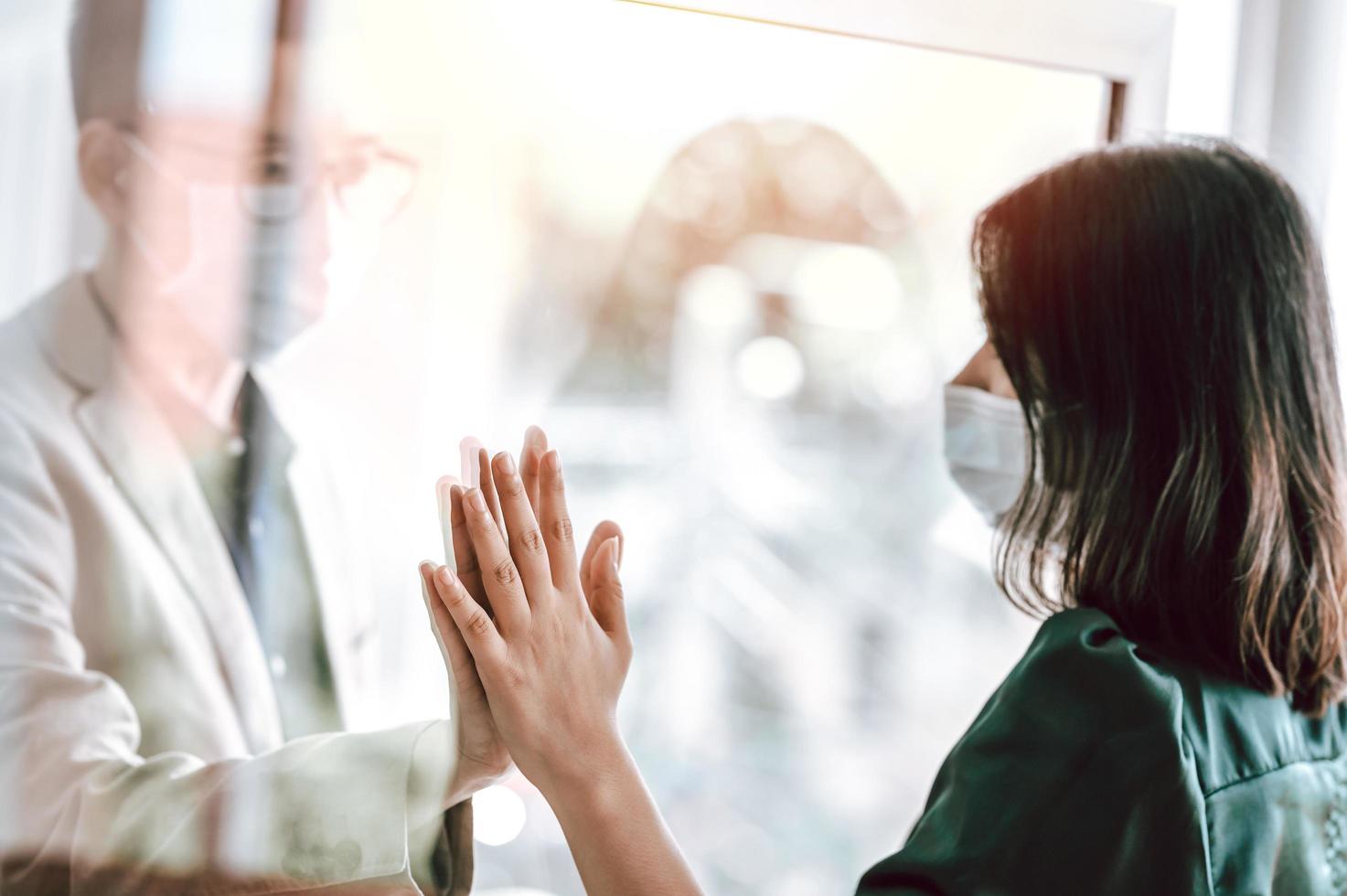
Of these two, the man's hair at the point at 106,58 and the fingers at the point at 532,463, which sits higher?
the man's hair at the point at 106,58

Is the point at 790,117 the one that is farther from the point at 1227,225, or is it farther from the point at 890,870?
the point at 890,870

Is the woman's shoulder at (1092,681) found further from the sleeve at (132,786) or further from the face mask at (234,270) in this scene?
the face mask at (234,270)

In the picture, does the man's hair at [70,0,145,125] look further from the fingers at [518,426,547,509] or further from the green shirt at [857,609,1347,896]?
the green shirt at [857,609,1347,896]

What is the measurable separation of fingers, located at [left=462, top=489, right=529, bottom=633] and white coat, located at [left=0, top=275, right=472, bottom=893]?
136 millimetres

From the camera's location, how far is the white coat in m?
0.64

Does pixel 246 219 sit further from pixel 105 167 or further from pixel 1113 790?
pixel 1113 790

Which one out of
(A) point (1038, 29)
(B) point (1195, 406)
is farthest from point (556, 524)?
(A) point (1038, 29)

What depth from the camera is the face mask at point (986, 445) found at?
3.04 feet

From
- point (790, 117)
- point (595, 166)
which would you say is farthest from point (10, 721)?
point (790, 117)

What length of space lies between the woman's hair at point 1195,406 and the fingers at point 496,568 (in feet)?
1.38

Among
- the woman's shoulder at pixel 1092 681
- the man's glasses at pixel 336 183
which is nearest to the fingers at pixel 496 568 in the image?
the man's glasses at pixel 336 183

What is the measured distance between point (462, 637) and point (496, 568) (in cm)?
7

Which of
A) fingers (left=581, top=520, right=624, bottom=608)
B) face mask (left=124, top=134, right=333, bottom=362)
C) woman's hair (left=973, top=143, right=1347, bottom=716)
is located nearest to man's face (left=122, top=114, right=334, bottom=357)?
face mask (left=124, top=134, right=333, bottom=362)

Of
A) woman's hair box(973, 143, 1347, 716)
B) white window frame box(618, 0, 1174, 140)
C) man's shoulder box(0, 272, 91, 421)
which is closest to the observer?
man's shoulder box(0, 272, 91, 421)
